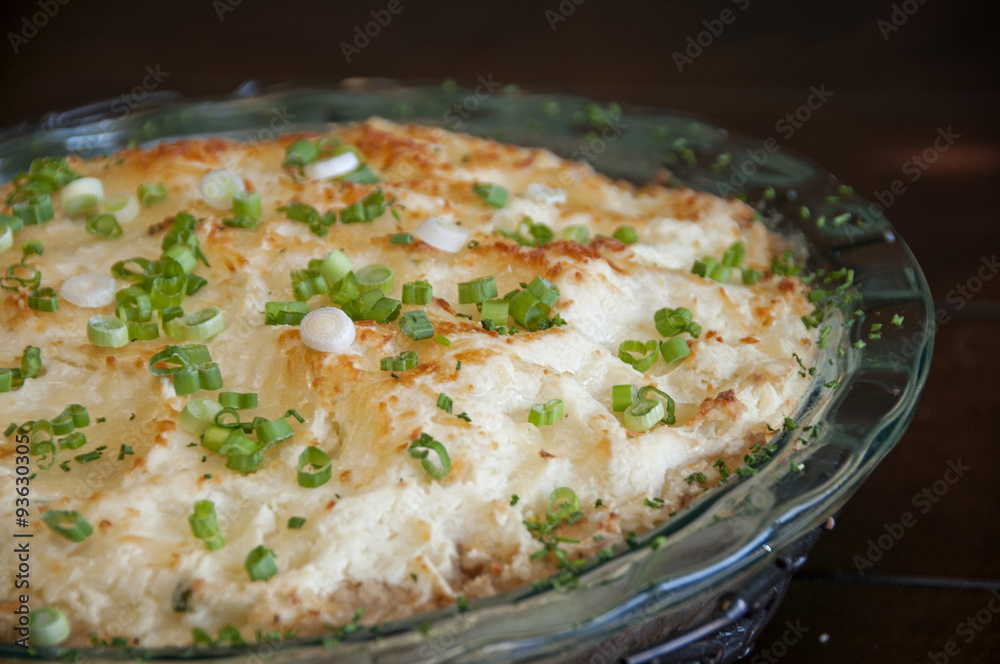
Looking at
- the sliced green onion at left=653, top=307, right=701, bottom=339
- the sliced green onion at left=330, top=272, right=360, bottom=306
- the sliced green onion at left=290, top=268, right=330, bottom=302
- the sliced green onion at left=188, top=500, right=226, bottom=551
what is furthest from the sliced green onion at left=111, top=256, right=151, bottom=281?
the sliced green onion at left=653, top=307, right=701, bottom=339

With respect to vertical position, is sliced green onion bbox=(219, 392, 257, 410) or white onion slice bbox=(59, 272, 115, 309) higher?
sliced green onion bbox=(219, 392, 257, 410)

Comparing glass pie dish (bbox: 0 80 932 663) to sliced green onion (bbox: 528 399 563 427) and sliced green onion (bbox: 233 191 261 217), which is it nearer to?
sliced green onion (bbox: 528 399 563 427)

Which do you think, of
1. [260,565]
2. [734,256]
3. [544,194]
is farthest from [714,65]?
[260,565]

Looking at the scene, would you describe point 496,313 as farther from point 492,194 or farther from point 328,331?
point 492,194

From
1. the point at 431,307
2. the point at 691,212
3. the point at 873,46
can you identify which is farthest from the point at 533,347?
the point at 873,46

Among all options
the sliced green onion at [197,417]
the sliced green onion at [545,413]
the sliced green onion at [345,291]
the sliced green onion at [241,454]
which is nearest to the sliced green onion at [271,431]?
the sliced green onion at [241,454]

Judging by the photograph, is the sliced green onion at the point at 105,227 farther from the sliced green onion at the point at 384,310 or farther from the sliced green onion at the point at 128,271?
the sliced green onion at the point at 384,310

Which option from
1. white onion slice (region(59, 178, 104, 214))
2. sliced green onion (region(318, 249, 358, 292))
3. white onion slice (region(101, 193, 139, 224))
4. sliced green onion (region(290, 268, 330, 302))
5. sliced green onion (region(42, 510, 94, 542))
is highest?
sliced green onion (region(318, 249, 358, 292))
